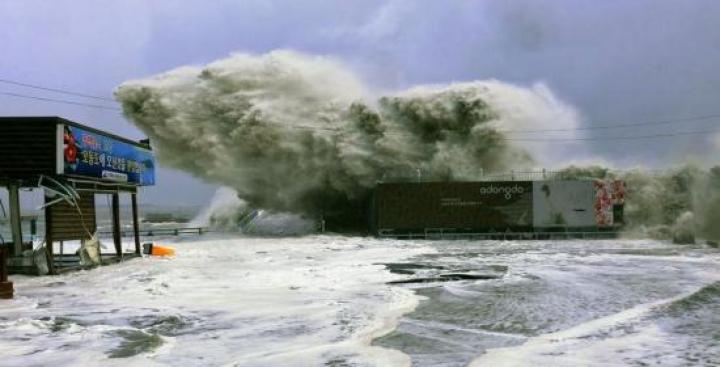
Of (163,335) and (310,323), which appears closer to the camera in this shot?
(163,335)

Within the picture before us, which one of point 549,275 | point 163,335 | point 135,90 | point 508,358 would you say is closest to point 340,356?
point 508,358

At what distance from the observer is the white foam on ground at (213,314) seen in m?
7.30

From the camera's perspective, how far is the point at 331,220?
1887 inches

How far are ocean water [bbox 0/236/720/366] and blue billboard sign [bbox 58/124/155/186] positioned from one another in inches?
106

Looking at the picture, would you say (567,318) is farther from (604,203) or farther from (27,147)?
(604,203)

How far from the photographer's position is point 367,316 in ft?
33.0

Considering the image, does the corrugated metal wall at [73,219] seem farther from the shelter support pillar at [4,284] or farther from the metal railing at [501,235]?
the metal railing at [501,235]

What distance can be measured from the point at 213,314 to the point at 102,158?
9.83 m

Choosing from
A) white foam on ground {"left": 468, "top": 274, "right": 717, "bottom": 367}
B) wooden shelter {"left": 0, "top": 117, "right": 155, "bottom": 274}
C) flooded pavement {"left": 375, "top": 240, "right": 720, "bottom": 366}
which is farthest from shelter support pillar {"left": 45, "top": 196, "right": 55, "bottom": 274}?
white foam on ground {"left": 468, "top": 274, "right": 717, "bottom": 367}

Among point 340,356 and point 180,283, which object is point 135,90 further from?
point 340,356

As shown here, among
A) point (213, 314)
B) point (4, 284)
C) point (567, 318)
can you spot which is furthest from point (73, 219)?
point (567, 318)

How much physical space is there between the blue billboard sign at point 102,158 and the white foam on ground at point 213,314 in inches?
105

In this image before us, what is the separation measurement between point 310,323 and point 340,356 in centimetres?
218

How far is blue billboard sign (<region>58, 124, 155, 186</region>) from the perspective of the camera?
1603 cm
